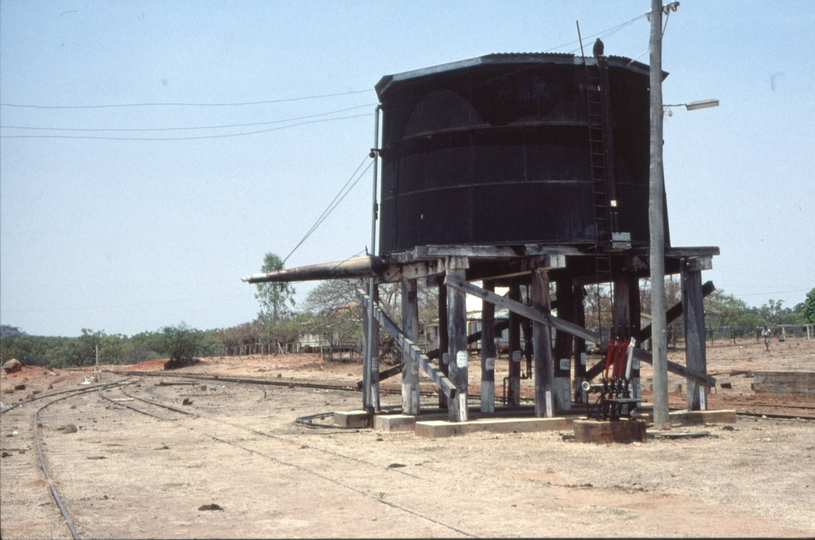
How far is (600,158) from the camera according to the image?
16719 millimetres

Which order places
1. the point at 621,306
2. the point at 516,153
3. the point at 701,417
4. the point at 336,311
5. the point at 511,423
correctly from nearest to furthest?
the point at 511,423 < the point at 516,153 < the point at 701,417 < the point at 621,306 < the point at 336,311

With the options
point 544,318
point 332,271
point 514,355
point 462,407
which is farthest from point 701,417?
point 332,271

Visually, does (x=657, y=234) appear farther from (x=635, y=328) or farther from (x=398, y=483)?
(x=398, y=483)

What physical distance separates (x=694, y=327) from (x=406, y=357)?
581 cm

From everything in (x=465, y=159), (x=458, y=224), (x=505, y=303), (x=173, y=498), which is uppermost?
(x=465, y=159)

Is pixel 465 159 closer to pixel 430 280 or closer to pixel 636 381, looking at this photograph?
pixel 430 280

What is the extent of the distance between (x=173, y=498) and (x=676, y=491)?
18.4 feet

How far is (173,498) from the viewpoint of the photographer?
9742mm

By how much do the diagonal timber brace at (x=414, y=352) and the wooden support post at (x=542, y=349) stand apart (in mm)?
1853

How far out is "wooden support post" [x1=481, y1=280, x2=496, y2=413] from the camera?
18.6m

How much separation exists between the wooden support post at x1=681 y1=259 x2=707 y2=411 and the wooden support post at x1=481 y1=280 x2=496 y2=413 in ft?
12.9

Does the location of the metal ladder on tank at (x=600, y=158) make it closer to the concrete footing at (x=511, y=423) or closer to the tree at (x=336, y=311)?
the concrete footing at (x=511, y=423)

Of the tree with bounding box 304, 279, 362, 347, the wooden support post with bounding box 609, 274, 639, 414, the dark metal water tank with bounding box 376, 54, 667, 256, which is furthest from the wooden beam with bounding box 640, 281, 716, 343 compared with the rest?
the tree with bounding box 304, 279, 362, 347

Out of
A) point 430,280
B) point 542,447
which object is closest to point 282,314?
point 430,280
